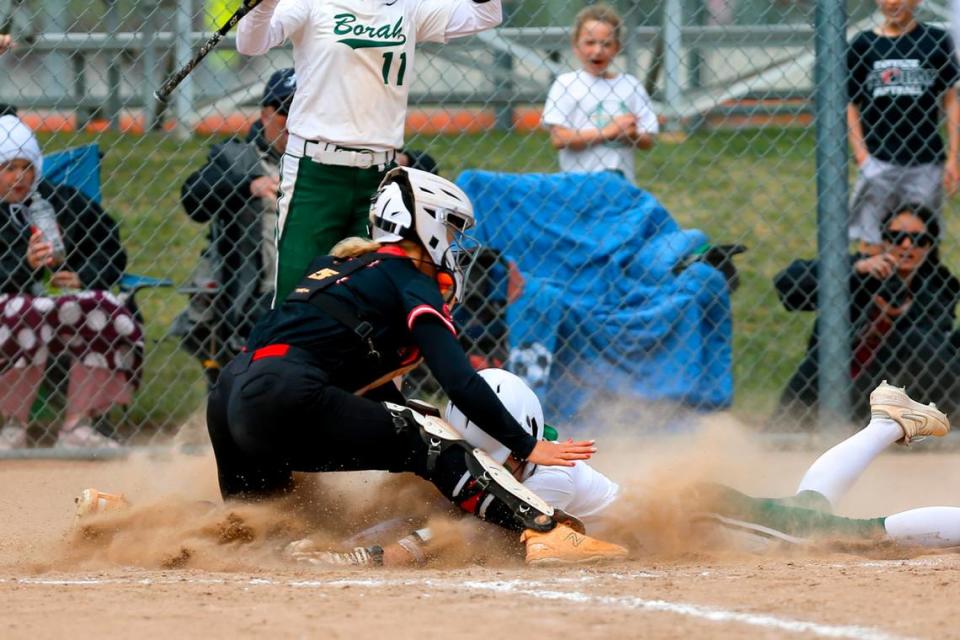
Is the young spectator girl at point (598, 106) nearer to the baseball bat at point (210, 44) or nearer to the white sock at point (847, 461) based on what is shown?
the baseball bat at point (210, 44)

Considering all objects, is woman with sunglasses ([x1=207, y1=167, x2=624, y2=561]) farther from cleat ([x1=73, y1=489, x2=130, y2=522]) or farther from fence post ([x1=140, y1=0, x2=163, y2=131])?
fence post ([x1=140, y1=0, x2=163, y2=131])

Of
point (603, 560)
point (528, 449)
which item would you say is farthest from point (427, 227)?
point (603, 560)

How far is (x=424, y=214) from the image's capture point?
4387mm

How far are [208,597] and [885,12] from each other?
4652 millimetres

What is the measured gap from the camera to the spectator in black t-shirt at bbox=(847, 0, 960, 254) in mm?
6539

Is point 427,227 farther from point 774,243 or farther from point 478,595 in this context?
A: point 774,243

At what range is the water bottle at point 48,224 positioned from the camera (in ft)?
20.9

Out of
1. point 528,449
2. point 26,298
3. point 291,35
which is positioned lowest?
point 26,298

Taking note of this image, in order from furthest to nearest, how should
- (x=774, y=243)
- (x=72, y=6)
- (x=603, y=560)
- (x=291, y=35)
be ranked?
(x=774, y=243)
(x=72, y=6)
(x=291, y=35)
(x=603, y=560)

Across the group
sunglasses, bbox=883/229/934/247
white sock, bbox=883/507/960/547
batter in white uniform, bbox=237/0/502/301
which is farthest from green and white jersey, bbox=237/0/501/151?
sunglasses, bbox=883/229/934/247

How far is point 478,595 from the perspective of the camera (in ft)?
11.4

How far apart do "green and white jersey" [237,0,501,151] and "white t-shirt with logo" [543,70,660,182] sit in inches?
57.0

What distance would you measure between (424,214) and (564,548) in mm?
1160

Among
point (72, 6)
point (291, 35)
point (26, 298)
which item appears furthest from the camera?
point (72, 6)
